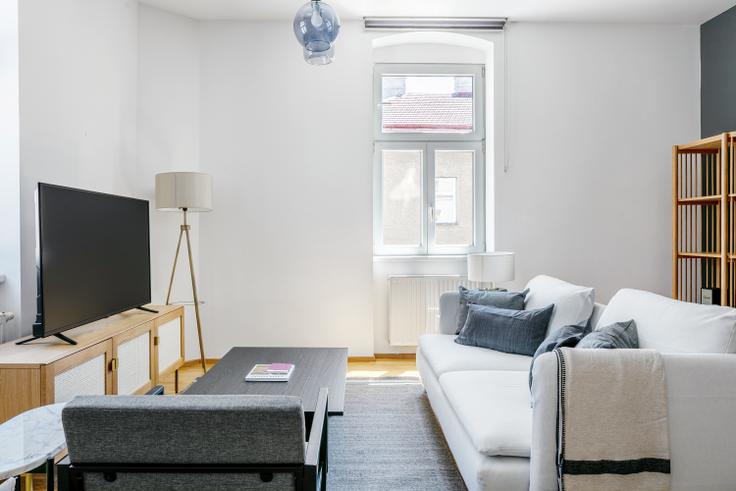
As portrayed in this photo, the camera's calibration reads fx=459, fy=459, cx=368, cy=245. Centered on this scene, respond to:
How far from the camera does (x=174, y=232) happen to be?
401 centimetres

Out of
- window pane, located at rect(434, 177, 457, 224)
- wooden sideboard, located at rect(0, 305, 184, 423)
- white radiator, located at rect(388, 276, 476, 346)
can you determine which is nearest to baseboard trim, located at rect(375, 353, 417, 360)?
white radiator, located at rect(388, 276, 476, 346)

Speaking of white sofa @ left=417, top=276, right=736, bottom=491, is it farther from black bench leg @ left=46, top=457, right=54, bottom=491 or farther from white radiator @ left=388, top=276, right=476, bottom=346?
white radiator @ left=388, top=276, right=476, bottom=346

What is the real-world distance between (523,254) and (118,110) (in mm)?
3642

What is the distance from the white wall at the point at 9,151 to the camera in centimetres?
252

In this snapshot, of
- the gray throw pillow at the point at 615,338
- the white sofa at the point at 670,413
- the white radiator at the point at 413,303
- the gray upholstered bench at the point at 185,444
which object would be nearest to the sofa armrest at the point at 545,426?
the white sofa at the point at 670,413

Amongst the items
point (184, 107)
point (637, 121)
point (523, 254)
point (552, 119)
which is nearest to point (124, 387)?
point (184, 107)

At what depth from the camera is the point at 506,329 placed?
2828mm

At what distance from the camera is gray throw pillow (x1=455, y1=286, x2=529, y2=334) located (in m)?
3.07

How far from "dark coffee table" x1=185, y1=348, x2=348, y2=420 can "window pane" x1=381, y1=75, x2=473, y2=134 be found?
242 cm

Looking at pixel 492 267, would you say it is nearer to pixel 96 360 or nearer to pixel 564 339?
pixel 564 339

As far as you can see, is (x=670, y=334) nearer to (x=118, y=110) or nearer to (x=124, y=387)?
(x=124, y=387)

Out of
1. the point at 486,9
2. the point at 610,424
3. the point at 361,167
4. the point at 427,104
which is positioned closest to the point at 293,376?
the point at 610,424

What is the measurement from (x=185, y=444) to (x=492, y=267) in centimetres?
282

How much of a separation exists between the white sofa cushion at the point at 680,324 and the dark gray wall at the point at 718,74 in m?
2.86
